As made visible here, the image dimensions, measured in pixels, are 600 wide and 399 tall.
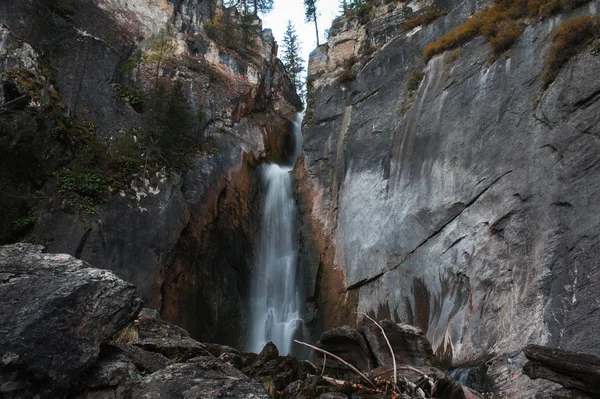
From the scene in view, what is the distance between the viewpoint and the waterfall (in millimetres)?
16938

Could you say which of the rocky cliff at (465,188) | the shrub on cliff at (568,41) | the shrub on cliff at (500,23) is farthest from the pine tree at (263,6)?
the shrub on cliff at (568,41)

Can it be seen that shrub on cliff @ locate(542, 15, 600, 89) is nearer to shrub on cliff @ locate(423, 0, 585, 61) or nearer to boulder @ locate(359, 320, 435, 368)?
shrub on cliff @ locate(423, 0, 585, 61)

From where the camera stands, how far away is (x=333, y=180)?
1933cm

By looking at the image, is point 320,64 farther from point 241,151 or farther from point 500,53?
point 500,53

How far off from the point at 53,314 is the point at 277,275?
14290mm

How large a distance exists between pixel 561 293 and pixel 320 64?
17253 millimetres

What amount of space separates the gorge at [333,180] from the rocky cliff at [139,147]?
0.08 metres

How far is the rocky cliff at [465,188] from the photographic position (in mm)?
9961

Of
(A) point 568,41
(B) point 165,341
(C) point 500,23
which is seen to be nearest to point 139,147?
(B) point 165,341

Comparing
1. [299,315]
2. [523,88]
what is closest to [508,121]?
[523,88]

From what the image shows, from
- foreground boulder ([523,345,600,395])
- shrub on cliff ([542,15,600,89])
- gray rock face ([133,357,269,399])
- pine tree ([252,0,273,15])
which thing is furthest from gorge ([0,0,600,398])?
pine tree ([252,0,273,15])

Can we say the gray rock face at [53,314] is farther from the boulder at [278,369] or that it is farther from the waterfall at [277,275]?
the waterfall at [277,275]

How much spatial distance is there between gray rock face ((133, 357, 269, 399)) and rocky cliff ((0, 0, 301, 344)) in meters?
10.8

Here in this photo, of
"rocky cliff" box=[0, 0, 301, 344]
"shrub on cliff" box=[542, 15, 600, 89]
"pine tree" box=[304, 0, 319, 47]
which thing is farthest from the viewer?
"pine tree" box=[304, 0, 319, 47]
